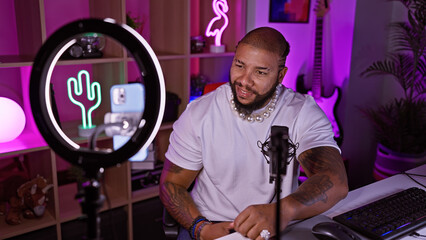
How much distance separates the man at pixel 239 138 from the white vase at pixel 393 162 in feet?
5.42

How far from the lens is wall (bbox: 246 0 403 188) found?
340cm

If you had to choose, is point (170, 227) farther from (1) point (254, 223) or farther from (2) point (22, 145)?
(2) point (22, 145)

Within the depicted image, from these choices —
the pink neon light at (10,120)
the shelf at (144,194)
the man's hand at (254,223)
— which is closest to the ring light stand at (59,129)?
the man's hand at (254,223)

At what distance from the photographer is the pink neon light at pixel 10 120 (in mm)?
2119

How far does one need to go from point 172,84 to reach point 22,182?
1.17 metres

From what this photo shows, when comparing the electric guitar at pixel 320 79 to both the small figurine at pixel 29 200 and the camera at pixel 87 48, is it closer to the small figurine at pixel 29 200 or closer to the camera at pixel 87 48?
the camera at pixel 87 48

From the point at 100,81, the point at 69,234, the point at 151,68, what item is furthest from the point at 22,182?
the point at 151,68

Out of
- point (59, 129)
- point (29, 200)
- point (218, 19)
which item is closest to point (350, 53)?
point (218, 19)

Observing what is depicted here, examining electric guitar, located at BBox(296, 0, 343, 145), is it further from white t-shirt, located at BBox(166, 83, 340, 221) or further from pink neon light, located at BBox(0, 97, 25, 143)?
pink neon light, located at BBox(0, 97, 25, 143)

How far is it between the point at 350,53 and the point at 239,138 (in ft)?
6.96

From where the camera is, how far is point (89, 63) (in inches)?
103

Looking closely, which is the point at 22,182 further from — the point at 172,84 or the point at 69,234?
the point at 172,84

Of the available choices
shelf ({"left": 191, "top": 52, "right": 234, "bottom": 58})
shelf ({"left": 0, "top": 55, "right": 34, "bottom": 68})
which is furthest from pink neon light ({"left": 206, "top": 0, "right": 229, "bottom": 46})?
shelf ({"left": 0, "top": 55, "right": 34, "bottom": 68})

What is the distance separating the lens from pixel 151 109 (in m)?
0.71
